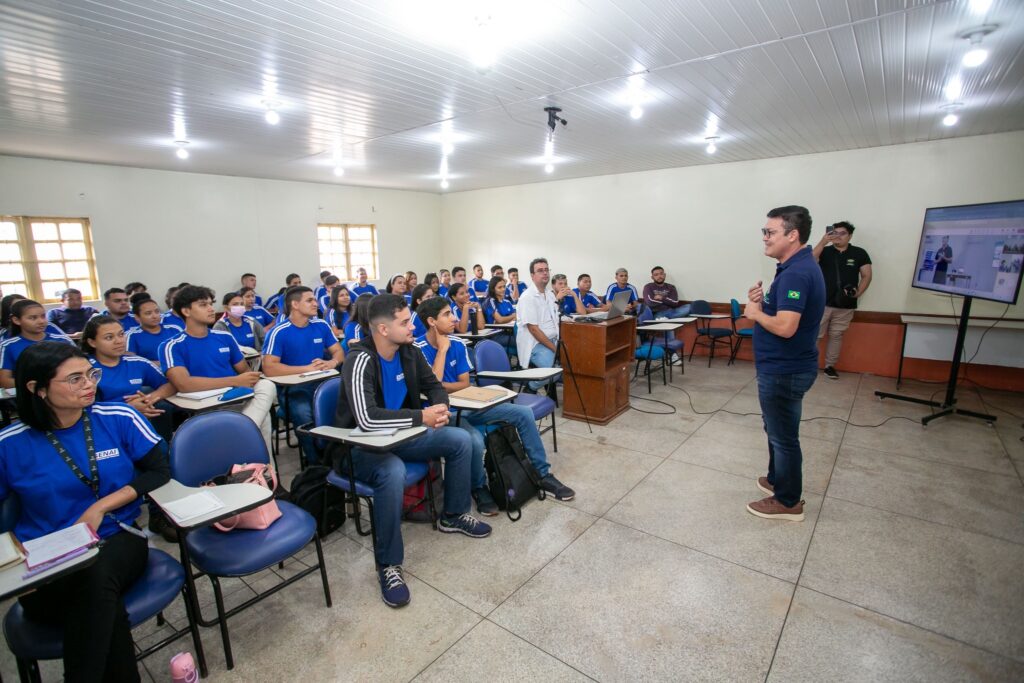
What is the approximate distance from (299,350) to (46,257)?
20.3 feet

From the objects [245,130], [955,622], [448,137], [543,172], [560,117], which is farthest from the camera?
[543,172]

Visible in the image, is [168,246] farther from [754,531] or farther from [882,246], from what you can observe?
[882,246]

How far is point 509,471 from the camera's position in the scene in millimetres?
3086

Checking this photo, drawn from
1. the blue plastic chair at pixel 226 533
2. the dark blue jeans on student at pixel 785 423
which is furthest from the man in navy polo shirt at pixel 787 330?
the blue plastic chair at pixel 226 533

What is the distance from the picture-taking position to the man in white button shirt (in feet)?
15.4

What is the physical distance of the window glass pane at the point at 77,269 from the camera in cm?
721

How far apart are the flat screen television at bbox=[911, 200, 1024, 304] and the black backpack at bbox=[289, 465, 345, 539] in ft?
17.6

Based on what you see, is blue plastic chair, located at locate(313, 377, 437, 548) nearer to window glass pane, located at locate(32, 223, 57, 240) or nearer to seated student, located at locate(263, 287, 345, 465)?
seated student, located at locate(263, 287, 345, 465)

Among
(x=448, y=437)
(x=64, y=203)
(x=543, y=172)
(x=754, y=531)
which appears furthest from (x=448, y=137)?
(x=64, y=203)

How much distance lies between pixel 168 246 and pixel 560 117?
702cm

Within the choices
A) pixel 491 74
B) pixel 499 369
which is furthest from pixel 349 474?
pixel 491 74

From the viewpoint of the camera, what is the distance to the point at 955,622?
2.15 metres

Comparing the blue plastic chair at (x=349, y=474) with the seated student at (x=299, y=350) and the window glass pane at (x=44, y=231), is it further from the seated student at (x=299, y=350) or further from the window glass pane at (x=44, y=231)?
the window glass pane at (x=44, y=231)

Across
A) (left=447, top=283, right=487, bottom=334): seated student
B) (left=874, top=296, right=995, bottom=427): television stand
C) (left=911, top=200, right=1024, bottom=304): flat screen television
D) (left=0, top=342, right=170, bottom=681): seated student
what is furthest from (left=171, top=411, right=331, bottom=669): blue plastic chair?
(left=874, top=296, right=995, bottom=427): television stand
